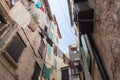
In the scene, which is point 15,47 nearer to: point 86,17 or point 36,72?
point 36,72

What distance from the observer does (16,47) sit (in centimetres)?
841

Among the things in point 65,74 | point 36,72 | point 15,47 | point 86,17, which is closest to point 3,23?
point 15,47

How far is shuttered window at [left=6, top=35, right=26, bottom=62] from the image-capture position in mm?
7605

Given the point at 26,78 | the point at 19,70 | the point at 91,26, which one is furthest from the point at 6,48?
the point at 91,26

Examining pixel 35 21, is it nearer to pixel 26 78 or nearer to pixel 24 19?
pixel 24 19

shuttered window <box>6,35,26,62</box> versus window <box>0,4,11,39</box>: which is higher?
window <box>0,4,11,39</box>

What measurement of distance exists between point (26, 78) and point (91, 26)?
5019 millimetres

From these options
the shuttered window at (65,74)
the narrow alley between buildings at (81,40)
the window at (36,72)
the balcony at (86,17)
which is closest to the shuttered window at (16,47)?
the narrow alley between buildings at (81,40)

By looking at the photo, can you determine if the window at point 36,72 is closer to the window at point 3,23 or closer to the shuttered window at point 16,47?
the shuttered window at point 16,47

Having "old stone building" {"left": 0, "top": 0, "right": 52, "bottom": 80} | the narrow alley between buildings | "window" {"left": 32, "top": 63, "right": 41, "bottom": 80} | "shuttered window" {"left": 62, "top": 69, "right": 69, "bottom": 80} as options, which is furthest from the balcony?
"shuttered window" {"left": 62, "top": 69, "right": 69, "bottom": 80}

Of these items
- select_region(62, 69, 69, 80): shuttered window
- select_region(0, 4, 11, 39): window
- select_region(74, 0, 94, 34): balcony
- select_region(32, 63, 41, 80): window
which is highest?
select_region(74, 0, 94, 34): balcony

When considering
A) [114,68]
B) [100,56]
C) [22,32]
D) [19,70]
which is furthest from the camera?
[22,32]

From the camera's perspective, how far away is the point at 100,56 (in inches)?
182

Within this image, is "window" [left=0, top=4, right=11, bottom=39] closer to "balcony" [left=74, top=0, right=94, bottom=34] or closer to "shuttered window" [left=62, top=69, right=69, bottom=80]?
"balcony" [left=74, top=0, right=94, bottom=34]
